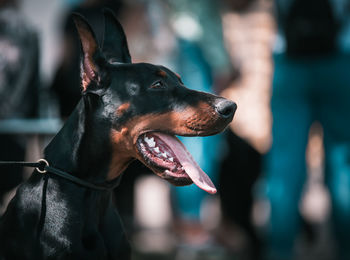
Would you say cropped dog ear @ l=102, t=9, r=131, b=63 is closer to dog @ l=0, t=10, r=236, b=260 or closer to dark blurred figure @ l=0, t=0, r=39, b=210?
dog @ l=0, t=10, r=236, b=260

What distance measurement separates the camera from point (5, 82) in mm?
3441

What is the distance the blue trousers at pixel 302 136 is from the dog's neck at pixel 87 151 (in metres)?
1.94

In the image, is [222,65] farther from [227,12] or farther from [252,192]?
[252,192]

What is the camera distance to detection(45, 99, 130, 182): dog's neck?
1700 millimetres

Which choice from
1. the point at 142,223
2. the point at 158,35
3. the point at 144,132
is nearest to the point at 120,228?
the point at 144,132

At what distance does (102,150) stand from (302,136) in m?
2.02

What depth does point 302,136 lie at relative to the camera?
337 cm

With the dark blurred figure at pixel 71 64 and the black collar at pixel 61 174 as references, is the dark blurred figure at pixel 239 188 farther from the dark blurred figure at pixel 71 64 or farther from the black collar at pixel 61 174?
the black collar at pixel 61 174

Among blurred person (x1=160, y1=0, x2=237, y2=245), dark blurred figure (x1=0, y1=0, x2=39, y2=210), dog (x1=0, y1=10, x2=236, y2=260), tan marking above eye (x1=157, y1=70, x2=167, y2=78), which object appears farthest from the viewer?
blurred person (x1=160, y1=0, x2=237, y2=245)

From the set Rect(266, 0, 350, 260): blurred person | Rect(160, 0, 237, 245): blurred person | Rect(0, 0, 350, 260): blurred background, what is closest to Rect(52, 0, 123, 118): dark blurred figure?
Rect(0, 0, 350, 260): blurred background

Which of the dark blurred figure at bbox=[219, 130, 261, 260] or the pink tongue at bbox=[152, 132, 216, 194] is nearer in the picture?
the pink tongue at bbox=[152, 132, 216, 194]

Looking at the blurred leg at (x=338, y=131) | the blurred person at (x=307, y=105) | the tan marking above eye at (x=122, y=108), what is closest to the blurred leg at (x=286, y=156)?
the blurred person at (x=307, y=105)

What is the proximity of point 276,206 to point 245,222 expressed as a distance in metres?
0.47

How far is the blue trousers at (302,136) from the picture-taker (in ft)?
10.5
